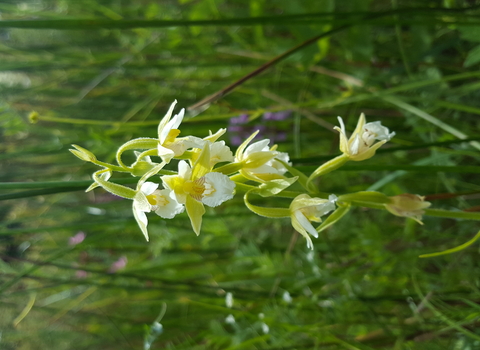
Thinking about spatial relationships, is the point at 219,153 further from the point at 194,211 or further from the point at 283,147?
the point at 283,147

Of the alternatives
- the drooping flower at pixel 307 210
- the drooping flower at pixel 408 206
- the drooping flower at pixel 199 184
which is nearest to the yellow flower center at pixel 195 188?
the drooping flower at pixel 199 184

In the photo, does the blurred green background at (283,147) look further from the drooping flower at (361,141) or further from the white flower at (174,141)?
the white flower at (174,141)

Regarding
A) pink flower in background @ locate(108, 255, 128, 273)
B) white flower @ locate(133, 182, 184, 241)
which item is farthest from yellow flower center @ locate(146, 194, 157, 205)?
pink flower in background @ locate(108, 255, 128, 273)

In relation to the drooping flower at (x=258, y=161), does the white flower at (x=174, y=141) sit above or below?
above

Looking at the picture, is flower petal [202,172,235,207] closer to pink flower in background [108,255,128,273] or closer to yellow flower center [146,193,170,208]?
yellow flower center [146,193,170,208]

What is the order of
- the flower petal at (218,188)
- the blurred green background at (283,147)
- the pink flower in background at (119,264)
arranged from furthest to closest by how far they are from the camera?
1. the pink flower in background at (119,264)
2. the blurred green background at (283,147)
3. the flower petal at (218,188)

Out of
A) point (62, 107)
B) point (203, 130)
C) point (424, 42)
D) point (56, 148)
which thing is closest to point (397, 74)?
point (424, 42)

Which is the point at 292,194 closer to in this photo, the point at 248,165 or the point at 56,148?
the point at 248,165

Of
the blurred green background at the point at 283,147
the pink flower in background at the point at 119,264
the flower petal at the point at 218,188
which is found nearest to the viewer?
the flower petal at the point at 218,188
